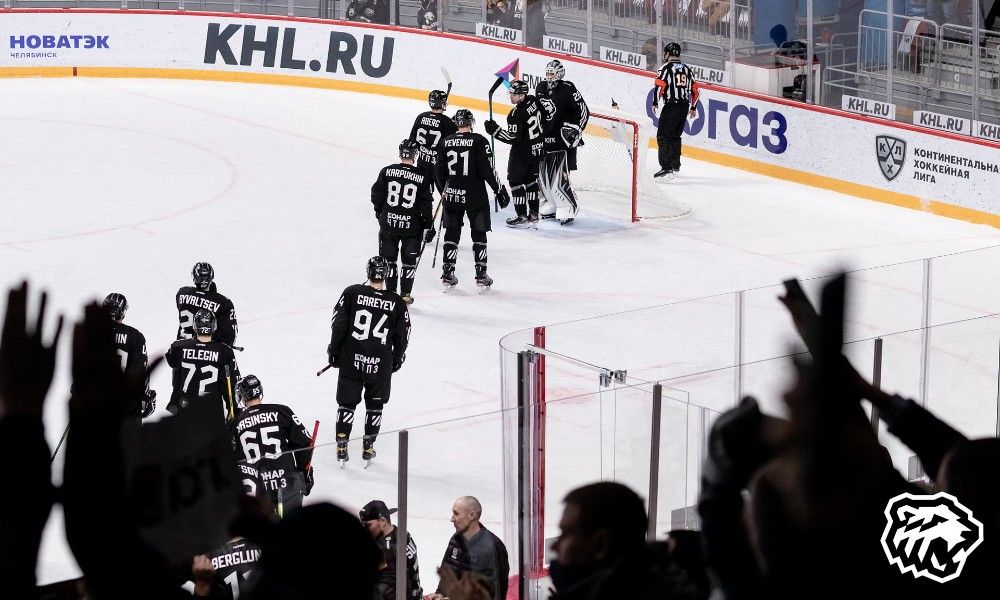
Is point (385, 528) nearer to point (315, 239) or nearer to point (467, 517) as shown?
point (467, 517)

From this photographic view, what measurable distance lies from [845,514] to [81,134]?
1624 centimetres

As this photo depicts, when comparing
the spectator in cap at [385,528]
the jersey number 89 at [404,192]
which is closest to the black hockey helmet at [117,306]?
the jersey number 89 at [404,192]

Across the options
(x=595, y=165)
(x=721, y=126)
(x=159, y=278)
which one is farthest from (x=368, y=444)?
(x=721, y=126)

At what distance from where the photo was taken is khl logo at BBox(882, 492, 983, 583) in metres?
2.80

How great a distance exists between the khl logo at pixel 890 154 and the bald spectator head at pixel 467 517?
34.0 feet

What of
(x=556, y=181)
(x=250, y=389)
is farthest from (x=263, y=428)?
(x=556, y=181)

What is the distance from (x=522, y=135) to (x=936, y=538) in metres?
11.2

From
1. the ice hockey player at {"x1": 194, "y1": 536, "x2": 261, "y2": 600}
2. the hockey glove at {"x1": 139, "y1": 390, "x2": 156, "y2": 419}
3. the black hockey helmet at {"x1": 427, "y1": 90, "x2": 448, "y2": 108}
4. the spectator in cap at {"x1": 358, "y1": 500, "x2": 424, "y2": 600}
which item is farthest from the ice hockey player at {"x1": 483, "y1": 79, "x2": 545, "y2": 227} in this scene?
the ice hockey player at {"x1": 194, "y1": 536, "x2": 261, "y2": 600}

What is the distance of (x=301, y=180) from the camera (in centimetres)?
1606

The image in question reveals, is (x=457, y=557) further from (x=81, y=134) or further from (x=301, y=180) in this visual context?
(x=81, y=134)

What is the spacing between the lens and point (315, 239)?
1382 cm

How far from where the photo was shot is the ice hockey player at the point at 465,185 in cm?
1182

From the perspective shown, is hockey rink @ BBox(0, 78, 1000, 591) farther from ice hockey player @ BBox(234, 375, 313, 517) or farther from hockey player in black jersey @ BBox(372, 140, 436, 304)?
ice hockey player @ BBox(234, 375, 313, 517)

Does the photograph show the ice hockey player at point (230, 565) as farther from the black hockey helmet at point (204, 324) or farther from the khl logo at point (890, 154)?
the khl logo at point (890, 154)
